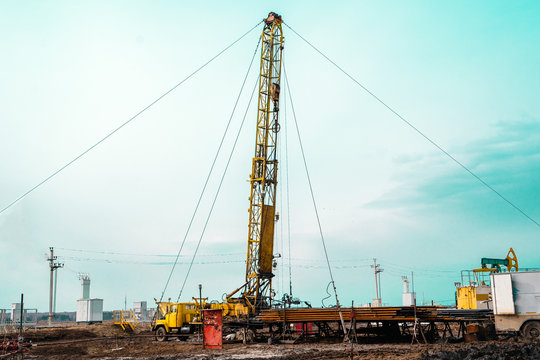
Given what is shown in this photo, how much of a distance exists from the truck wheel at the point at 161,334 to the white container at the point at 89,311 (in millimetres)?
36944

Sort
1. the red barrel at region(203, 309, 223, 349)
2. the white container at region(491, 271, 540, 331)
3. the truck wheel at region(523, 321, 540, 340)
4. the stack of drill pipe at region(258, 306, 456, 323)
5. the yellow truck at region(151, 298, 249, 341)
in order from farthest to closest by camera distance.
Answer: the yellow truck at region(151, 298, 249, 341), the stack of drill pipe at region(258, 306, 456, 323), the red barrel at region(203, 309, 223, 349), the white container at region(491, 271, 540, 331), the truck wheel at region(523, 321, 540, 340)

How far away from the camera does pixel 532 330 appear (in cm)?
2306

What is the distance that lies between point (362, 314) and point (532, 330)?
26.4 feet

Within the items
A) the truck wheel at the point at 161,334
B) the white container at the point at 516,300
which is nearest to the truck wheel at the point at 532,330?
the white container at the point at 516,300

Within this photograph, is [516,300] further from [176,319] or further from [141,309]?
[141,309]

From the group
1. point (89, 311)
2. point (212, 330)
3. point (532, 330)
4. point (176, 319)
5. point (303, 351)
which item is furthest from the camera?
point (89, 311)

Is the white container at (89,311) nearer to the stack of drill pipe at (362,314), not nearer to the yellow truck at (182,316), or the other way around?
the yellow truck at (182,316)

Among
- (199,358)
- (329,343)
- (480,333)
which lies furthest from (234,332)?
(480,333)

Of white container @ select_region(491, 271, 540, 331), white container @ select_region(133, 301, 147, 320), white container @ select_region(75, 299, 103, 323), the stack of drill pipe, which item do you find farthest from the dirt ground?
white container @ select_region(133, 301, 147, 320)

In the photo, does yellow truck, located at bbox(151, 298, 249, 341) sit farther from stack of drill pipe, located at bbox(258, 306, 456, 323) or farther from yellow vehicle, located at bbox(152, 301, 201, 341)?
stack of drill pipe, located at bbox(258, 306, 456, 323)

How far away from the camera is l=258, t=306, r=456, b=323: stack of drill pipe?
2553 cm

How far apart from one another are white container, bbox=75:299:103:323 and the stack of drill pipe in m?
46.1

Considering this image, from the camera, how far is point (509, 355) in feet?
58.4

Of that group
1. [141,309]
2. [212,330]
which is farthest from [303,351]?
[141,309]
